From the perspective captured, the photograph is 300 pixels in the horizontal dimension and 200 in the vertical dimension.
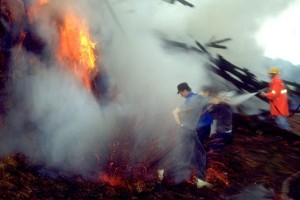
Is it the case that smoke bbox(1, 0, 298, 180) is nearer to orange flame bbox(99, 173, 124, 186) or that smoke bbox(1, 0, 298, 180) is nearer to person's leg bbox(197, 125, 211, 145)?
orange flame bbox(99, 173, 124, 186)

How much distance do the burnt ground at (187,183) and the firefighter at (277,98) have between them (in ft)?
4.16

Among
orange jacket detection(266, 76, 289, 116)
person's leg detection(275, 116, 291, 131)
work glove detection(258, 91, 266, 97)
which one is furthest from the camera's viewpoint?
person's leg detection(275, 116, 291, 131)

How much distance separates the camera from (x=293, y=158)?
27.7 ft

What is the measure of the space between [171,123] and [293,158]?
2.96 metres

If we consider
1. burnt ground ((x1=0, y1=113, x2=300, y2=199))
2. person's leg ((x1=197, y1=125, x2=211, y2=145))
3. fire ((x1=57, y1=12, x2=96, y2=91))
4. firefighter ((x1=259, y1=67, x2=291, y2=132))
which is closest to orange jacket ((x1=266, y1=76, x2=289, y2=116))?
firefighter ((x1=259, y1=67, x2=291, y2=132))

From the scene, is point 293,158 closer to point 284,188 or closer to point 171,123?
point 284,188

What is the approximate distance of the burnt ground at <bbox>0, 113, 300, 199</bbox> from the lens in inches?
205

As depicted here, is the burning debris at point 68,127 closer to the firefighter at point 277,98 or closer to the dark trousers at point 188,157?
the dark trousers at point 188,157

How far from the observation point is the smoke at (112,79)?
20.4 feet

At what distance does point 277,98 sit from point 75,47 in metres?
5.60

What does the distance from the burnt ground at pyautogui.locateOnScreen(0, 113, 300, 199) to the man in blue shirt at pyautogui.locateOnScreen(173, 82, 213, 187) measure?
0.25 meters

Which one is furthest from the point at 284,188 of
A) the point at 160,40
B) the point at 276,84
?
the point at 160,40

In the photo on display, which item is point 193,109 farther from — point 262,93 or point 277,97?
point 277,97

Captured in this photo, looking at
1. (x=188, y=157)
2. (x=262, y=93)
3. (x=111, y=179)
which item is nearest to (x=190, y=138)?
(x=188, y=157)
